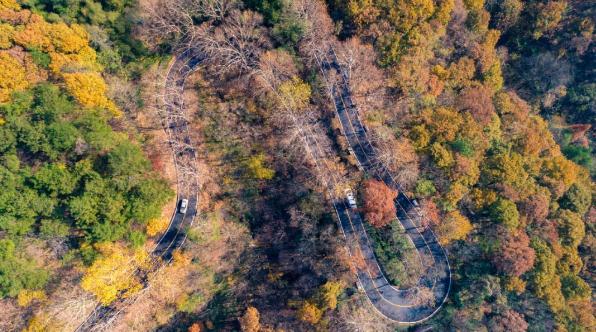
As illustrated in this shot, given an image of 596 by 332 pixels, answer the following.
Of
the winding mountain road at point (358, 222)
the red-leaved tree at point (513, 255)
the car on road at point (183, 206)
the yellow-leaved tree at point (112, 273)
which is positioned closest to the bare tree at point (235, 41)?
the winding mountain road at point (358, 222)

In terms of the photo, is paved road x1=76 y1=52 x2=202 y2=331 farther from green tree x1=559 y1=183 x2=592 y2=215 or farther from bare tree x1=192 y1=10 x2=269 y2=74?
green tree x1=559 y1=183 x2=592 y2=215

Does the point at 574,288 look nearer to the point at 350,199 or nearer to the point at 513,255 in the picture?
the point at 513,255

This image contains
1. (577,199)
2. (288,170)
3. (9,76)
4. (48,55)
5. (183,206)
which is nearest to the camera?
(9,76)

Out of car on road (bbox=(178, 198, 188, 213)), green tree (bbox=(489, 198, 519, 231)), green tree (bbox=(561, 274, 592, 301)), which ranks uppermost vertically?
car on road (bbox=(178, 198, 188, 213))

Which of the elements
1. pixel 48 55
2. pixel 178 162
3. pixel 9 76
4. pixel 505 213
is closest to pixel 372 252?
pixel 505 213

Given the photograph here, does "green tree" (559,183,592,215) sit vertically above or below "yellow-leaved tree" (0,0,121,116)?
below

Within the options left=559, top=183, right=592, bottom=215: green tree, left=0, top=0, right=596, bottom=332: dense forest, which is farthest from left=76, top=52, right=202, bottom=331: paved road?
left=559, top=183, right=592, bottom=215: green tree

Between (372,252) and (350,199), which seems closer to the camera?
(350,199)

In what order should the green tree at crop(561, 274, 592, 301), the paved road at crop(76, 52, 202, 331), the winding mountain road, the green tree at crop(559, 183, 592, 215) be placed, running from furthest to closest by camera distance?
the green tree at crop(559, 183, 592, 215), the winding mountain road, the green tree at crop(561, 274, 592, 301), the paved road at crop(76, 52, 202, 331)
